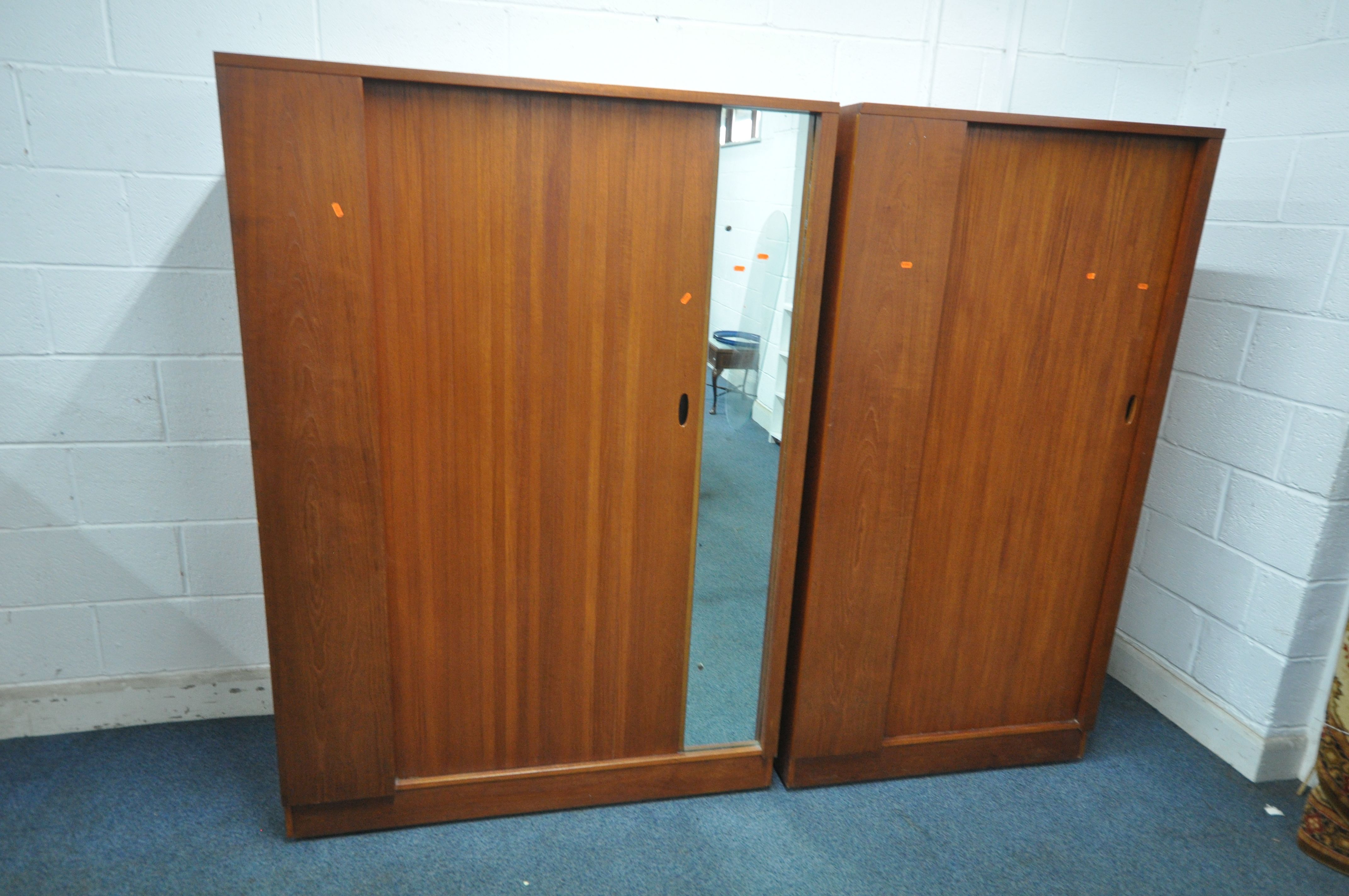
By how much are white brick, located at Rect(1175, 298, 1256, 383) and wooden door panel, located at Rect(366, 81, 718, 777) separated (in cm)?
144

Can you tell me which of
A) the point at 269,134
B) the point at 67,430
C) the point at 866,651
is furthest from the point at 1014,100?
the point at 67,430

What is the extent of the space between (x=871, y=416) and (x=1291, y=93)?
4.36 ft

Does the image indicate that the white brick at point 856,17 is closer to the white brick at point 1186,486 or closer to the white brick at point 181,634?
the white brick at point 1186,486

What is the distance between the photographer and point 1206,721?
2.18 meters

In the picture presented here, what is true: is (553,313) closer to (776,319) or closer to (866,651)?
(776,319)

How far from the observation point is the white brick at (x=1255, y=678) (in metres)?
2.01

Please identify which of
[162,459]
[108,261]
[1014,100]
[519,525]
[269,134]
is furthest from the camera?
[1014,100]

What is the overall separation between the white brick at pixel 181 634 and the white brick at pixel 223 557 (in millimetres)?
36

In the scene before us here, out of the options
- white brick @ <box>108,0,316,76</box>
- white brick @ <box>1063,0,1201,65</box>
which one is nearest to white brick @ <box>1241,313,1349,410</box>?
white brick @ <box>1063,0,1201,65</box>

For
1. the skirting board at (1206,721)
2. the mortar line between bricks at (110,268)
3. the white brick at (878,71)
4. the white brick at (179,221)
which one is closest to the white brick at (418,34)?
the white brick at (179,221)

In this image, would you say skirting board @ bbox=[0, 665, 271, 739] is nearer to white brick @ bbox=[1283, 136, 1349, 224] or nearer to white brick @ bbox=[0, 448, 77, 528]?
white brick @ bbox=[0, 448, 77, 528]

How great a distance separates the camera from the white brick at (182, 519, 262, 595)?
1.99 m

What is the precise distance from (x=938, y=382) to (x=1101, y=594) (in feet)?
2.35

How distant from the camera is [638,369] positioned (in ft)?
5.33
